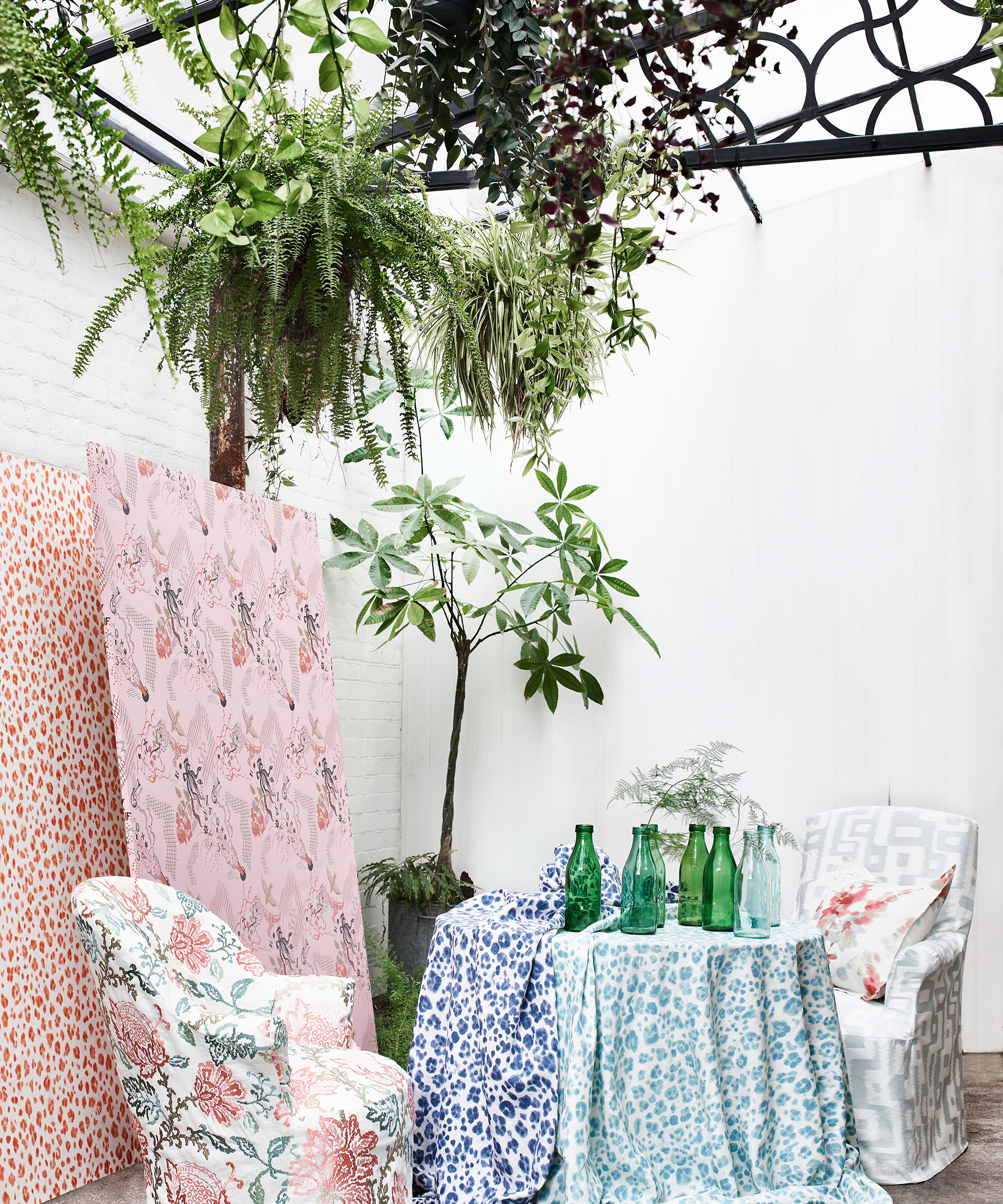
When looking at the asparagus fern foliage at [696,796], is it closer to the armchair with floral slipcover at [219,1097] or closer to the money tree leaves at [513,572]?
the money tree leaves at [513,572]

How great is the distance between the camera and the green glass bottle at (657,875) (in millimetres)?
2477

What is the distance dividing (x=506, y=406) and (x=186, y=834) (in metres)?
1.46

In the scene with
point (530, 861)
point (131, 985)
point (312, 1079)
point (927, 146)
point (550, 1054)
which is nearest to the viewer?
point (131, 985)

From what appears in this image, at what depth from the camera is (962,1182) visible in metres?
2.63

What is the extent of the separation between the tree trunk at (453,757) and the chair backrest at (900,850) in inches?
59.4

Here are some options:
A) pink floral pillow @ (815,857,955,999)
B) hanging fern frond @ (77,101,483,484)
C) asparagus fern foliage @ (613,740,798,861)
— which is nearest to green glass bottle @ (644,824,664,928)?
pink floral pillow @ (815,857,955,999)

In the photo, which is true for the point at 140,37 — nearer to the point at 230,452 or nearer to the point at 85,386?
the point at 85,386

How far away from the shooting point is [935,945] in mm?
2896

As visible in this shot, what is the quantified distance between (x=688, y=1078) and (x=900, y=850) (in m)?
1.40

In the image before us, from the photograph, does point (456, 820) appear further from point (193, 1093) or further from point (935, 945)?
point (193, 1093)

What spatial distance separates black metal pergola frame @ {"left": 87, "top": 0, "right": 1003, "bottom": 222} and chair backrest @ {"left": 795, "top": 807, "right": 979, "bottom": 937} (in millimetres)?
2122

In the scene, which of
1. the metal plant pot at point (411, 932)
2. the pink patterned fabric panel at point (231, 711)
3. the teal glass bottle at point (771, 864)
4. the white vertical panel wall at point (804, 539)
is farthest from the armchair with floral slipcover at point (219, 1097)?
the white vertical panel wall at point (804, 539)

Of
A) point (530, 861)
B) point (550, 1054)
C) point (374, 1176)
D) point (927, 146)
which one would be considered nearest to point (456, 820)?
point (530, 861)

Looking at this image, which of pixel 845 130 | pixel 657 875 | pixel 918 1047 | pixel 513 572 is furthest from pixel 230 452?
pixel 918 1047
